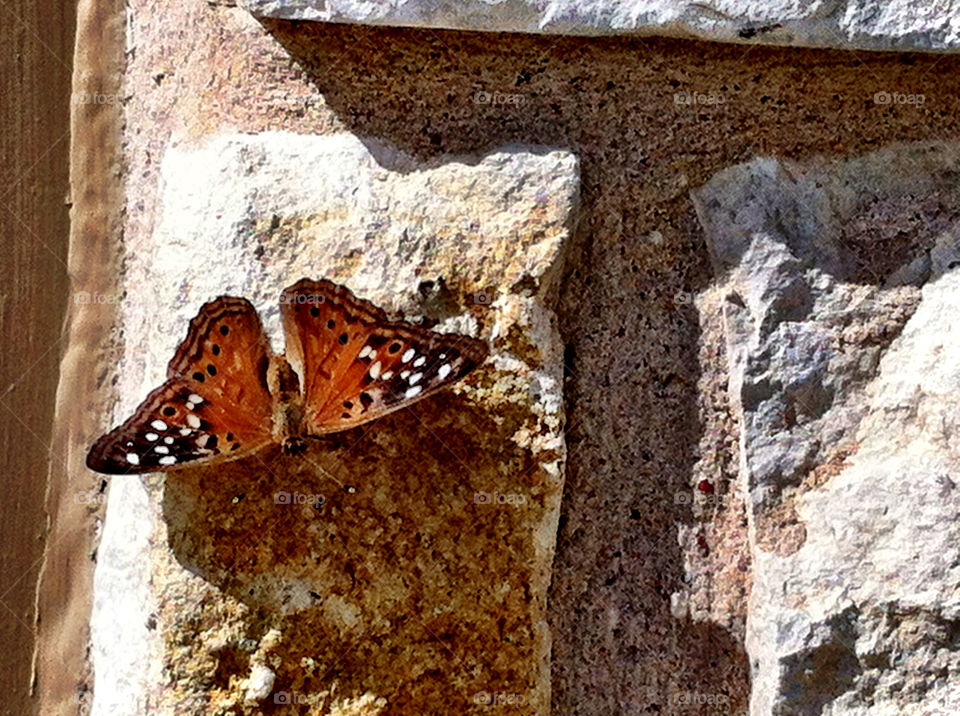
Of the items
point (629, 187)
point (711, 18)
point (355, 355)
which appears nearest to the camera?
point (355, 355)

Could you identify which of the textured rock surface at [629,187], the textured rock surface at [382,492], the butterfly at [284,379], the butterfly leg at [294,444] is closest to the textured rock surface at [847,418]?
the textured rock surface at [629,187]

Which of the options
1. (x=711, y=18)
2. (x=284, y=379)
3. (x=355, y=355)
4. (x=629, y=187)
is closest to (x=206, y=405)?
(x=284, y=379)

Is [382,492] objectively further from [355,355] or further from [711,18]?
[711,18]

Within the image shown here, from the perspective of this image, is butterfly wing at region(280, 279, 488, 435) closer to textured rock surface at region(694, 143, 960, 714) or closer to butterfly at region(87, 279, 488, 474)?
butterfly at region(87, 279, 488, 474)

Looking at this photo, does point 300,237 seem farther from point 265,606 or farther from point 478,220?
point 265,606

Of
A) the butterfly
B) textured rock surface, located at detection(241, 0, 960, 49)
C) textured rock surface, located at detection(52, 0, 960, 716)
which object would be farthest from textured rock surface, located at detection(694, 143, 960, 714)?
the butterfly

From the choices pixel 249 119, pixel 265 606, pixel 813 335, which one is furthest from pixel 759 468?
pixel 249 119
